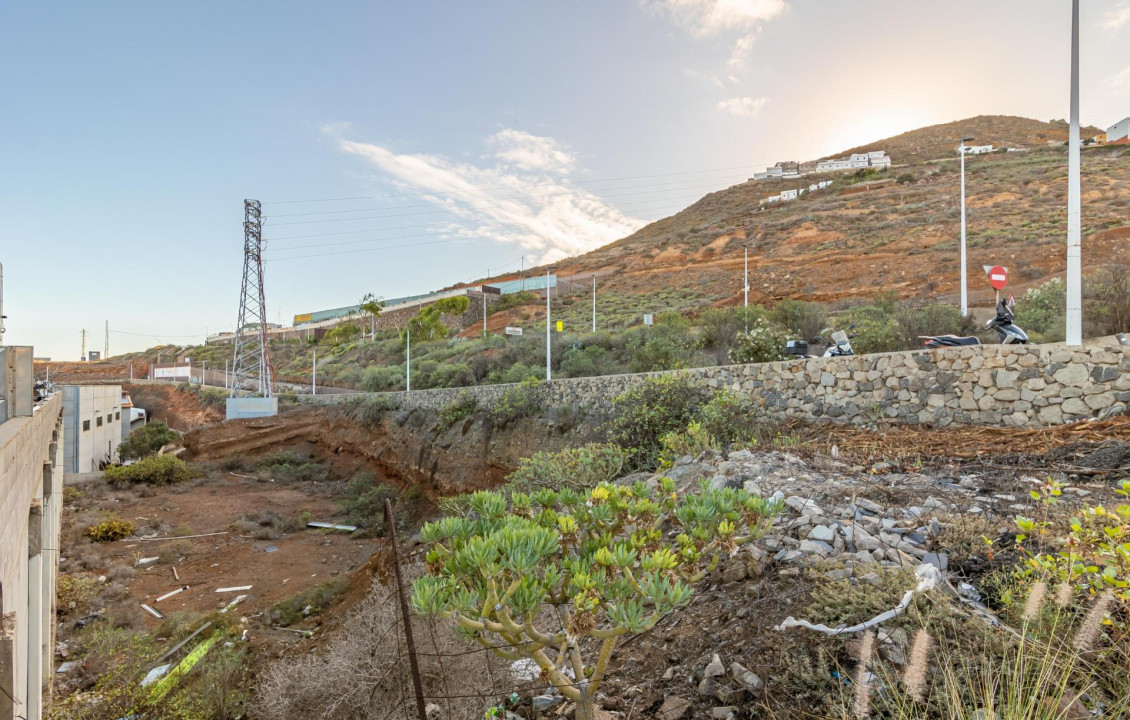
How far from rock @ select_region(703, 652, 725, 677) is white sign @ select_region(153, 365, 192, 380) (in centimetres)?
5920

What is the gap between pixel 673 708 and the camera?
2791 mm

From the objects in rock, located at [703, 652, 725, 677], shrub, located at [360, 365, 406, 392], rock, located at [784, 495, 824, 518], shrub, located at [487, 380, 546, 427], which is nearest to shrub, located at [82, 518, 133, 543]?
shrub, located at [487, 380, 546, 427]

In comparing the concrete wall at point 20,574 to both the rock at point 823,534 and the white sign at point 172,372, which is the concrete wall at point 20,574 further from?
the white sign at point 172,372

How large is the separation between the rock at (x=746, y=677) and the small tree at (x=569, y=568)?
2.22 feet

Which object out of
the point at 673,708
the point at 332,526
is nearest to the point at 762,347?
the point at 673,708

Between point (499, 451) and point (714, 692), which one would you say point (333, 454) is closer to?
point (499, 451)

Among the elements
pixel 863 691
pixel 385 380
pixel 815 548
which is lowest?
pixel 863 691

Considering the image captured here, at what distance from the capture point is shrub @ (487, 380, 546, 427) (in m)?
14.7

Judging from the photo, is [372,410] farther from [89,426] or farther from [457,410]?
[89,426]

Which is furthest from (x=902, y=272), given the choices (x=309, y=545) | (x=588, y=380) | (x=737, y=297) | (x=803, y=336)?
(x=309, y=545)

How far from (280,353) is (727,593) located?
65015mm

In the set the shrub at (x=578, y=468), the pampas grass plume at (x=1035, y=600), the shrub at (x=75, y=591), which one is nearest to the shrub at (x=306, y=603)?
the shrub at (x=75, y=591)

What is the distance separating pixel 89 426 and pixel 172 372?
114 feet

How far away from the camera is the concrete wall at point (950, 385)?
254 inches
